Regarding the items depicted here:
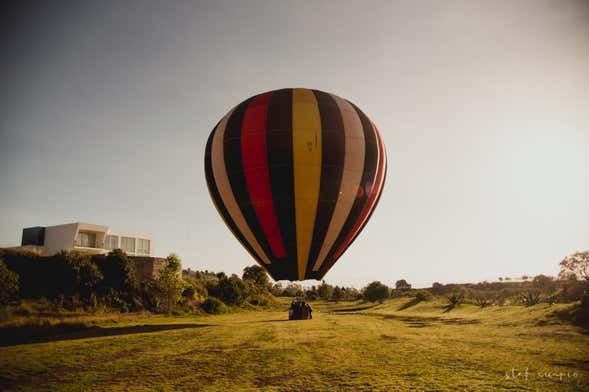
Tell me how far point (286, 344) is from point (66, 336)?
1322 centimetres

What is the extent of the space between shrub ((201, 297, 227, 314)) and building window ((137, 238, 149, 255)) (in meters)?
22.5

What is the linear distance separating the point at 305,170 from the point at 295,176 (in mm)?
549

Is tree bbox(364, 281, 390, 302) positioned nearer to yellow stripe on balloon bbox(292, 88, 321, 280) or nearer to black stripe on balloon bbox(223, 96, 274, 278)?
black stripe on balloon bbox(223, 96, 274, 278)

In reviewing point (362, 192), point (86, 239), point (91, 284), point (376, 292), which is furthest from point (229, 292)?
point (362, 192)

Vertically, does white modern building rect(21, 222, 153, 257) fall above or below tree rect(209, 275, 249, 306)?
above

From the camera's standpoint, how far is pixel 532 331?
20.5 meters

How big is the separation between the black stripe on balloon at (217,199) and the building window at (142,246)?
46995 millimetres

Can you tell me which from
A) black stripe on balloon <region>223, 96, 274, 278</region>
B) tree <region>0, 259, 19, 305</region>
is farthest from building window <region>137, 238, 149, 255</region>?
black stripe on balloon <region>223, 96, 274, 278</region>

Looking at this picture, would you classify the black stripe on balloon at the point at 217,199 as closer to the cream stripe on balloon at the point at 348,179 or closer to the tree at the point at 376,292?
the cream stripe on balloon at the point at 348,179

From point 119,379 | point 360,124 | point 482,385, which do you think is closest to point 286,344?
point 119,379

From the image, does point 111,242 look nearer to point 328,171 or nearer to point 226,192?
point 226,192

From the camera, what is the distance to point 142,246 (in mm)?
61500

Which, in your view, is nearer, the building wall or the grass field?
the grass field

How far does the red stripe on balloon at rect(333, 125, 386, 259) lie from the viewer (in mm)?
18984
